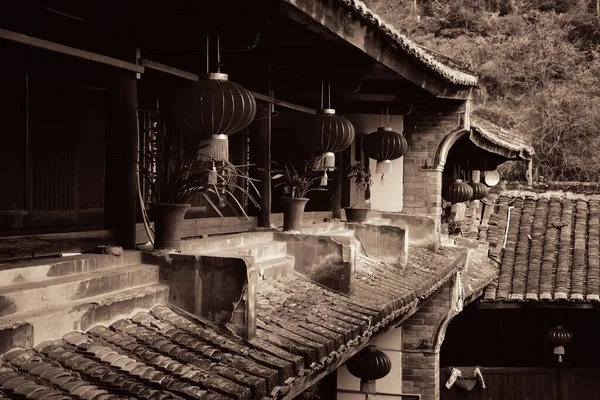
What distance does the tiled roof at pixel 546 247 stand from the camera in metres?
14.1

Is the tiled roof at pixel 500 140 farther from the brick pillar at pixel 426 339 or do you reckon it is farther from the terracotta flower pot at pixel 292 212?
the terracotta flower pot at pixel 292 212

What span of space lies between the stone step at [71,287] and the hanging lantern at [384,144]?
6.69 metres

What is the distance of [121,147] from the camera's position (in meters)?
5.96

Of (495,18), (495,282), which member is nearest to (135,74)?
(495,282)

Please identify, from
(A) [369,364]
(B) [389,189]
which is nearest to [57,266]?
(A) [369,364]

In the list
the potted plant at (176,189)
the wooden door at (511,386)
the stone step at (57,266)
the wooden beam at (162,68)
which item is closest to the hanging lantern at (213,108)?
the wooden beam at (162,68)

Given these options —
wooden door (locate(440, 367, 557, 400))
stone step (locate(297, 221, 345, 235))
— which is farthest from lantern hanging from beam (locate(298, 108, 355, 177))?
wooden door (locate(440, 367, 557, 400))

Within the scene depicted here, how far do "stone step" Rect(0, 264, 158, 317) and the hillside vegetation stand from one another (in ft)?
65.9

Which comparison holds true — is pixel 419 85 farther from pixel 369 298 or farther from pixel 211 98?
pixel 211 98

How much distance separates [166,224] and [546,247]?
1126 cm

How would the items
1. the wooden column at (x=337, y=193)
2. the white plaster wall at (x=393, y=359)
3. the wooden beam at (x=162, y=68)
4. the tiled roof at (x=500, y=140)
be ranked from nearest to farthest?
the wooden beam at (x=162, y=68)
the wooden column at (x=337, y=193)
the white plaster wall at (x=393, y=359)
the tiled roof at (x=500, y=140)

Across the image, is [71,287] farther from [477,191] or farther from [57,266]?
[477,191]

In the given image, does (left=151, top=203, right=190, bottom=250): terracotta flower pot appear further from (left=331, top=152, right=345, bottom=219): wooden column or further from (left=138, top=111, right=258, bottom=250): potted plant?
(left=331, top=152, right=345, bottom=219): wooden column

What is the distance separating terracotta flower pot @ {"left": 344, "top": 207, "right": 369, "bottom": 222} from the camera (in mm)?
10867
